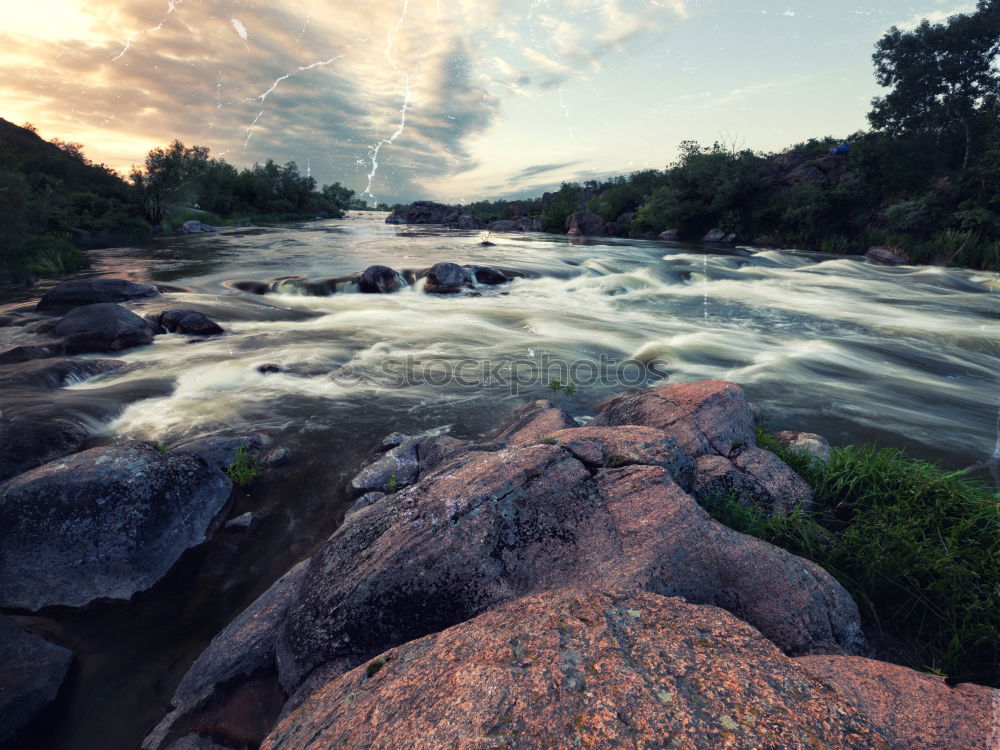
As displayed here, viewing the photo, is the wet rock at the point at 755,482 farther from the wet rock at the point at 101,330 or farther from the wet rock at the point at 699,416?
the wet rock at the point at 101,330

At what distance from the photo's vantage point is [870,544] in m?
3.78

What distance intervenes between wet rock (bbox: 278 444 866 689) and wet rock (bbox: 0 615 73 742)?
5.58 feet

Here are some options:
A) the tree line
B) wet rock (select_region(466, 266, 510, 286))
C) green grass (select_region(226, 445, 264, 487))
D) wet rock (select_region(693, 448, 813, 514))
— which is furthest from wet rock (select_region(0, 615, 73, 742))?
the tree line

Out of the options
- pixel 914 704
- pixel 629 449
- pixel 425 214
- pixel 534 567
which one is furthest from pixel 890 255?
pixel 425 214

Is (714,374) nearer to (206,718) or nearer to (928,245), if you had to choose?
(206,718)

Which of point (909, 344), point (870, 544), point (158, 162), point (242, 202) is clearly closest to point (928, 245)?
point (909, 344)

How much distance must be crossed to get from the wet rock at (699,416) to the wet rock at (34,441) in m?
7.33

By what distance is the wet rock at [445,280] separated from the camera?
18.9m

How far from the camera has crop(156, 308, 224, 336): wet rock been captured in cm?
1193

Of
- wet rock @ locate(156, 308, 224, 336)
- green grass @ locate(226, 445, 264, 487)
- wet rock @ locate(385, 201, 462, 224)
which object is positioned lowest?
green grass @ locate(226, 445, 264, 487)

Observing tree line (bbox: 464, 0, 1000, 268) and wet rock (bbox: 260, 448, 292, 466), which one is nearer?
wet rock (bbox: 260, 448, 292, 466)

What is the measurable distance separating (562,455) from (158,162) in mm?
69239

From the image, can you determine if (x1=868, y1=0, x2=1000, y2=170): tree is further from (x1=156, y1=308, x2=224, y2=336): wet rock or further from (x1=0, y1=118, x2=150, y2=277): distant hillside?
(x1=0, y1=118, x2=150, y2=277): distant hillside

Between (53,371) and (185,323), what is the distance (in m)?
3.88
